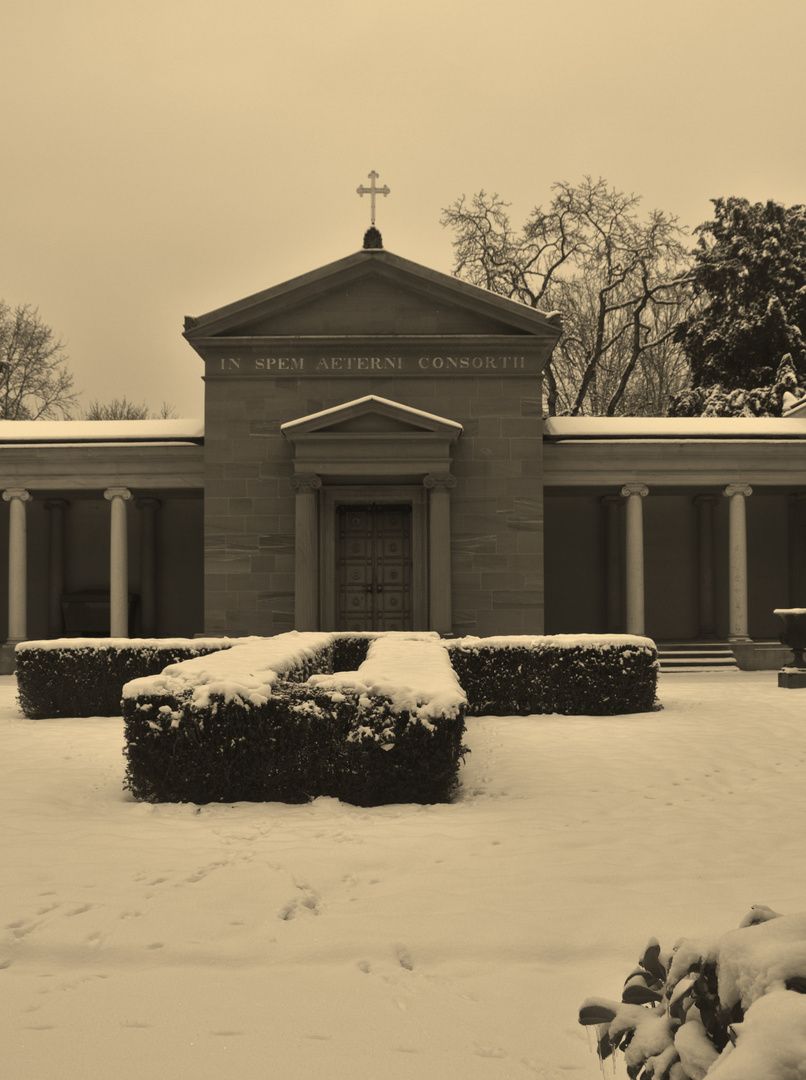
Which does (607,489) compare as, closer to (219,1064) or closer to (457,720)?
(457,720)

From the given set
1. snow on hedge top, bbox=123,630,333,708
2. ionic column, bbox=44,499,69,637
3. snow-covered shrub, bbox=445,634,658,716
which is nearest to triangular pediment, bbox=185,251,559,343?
ionic column, bbox=44,499,69,637

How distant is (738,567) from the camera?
61.7 ft

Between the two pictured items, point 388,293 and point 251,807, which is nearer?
point 251,807

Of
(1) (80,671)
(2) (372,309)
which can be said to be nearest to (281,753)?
(1) (80,671)

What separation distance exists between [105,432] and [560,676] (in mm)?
12453

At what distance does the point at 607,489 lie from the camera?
20.4m

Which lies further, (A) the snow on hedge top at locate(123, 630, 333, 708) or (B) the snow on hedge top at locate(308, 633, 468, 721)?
(A) the snow on hedge top at locate(123, 630, 333, 708)

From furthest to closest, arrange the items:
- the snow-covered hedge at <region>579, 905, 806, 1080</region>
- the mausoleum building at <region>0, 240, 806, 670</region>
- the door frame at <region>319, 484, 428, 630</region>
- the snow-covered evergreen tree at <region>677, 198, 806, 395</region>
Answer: the snow-covered evergreen tree at <region>677, 198, 806, 395</region>, the door frame at <region>319, 484, 428, 630</region>, the mausoleum building at <region>0, 240, 806, 670</region>, the snow-covered hedge at <region>579, 905, 806, 1080</region>

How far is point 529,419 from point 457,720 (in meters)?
11.9

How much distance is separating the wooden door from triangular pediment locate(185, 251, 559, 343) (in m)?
3.52

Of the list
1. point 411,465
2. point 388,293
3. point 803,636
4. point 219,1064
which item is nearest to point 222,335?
point 388,293

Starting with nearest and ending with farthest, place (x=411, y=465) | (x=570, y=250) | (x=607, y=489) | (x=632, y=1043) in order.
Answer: (x=632, y=1043)
(x=411, y=465)
(x=607, y=489)
(x=570, y=250)

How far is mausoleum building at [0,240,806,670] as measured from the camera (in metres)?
16.8

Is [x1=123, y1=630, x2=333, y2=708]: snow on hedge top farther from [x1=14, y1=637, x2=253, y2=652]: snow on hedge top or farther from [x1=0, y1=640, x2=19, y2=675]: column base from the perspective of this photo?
[x1=0, y1=640, x2=19, y2=675]: column base
